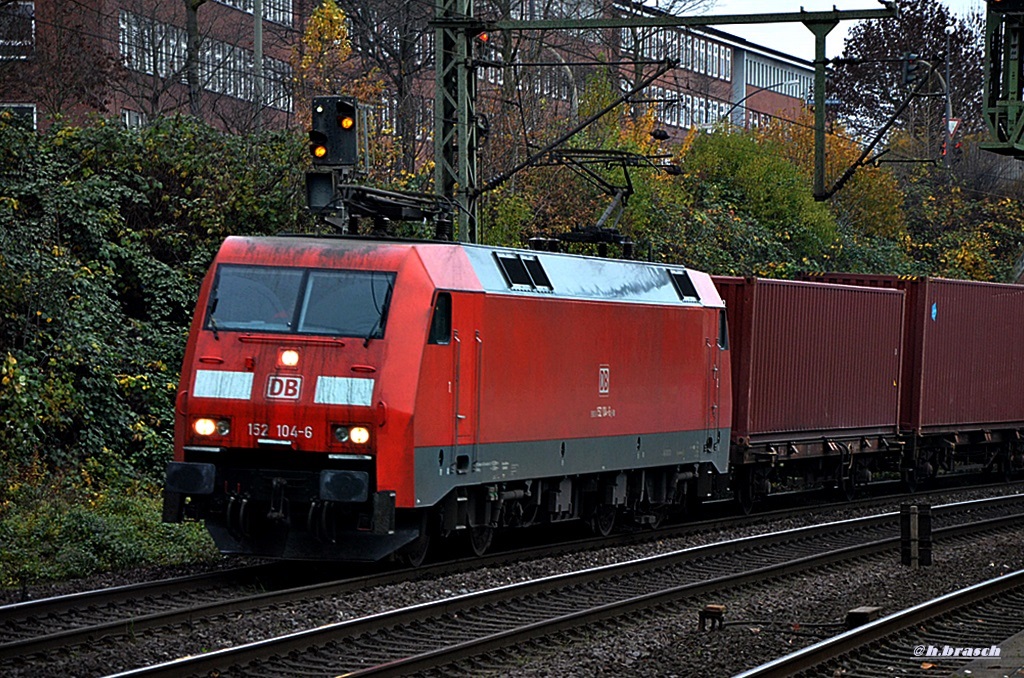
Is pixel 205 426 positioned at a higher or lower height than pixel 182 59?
lower

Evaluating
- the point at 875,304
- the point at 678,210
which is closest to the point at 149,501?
the point at 875,304

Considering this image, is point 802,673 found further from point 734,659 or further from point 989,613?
point 989,613

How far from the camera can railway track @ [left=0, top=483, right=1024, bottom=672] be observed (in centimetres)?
1129

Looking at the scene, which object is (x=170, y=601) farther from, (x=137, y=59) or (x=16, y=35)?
(x=137, y=59)

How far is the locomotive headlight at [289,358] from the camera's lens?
14.1 meters

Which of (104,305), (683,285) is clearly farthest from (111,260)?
(683,285)

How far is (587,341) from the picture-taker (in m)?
17.3

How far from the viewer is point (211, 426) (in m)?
14.2

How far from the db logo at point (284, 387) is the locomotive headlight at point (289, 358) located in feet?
0.43

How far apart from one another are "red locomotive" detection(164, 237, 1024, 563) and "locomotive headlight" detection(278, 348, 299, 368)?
1 cm

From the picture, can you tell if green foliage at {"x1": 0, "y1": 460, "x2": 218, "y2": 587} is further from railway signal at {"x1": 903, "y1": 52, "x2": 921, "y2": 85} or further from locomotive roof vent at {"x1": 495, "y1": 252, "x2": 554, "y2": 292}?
railway signal at {"x1": 903, "y1": 52, "x2": 921, "y2": 85}

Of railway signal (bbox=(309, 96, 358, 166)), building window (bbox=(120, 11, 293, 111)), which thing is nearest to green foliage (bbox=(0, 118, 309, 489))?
railway signal (bbox=(309, 96, 358, 166))

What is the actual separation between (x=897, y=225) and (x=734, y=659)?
4182cm

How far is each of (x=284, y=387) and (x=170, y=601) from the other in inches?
84.5
